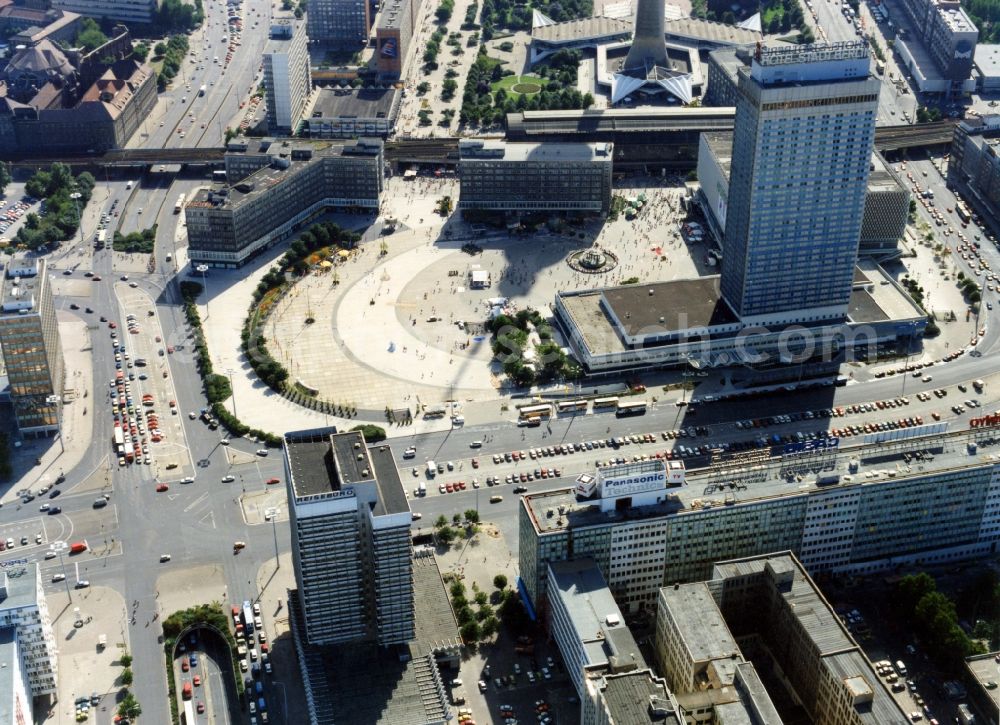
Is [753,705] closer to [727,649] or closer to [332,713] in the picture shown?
[727,649]

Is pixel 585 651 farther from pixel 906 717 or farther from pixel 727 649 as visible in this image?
pixel 906 717

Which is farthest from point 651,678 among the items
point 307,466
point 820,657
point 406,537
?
point 307,466

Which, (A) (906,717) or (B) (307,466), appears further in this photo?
(B) (307,466)

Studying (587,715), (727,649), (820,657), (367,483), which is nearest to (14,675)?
(367,483)

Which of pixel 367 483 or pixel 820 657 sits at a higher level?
pixel 367 483

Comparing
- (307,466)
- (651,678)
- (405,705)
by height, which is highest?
(307,466)

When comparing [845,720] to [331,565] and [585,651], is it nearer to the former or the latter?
[585,651]

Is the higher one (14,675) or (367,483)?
(367,483)

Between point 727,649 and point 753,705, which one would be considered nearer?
point 753,705
